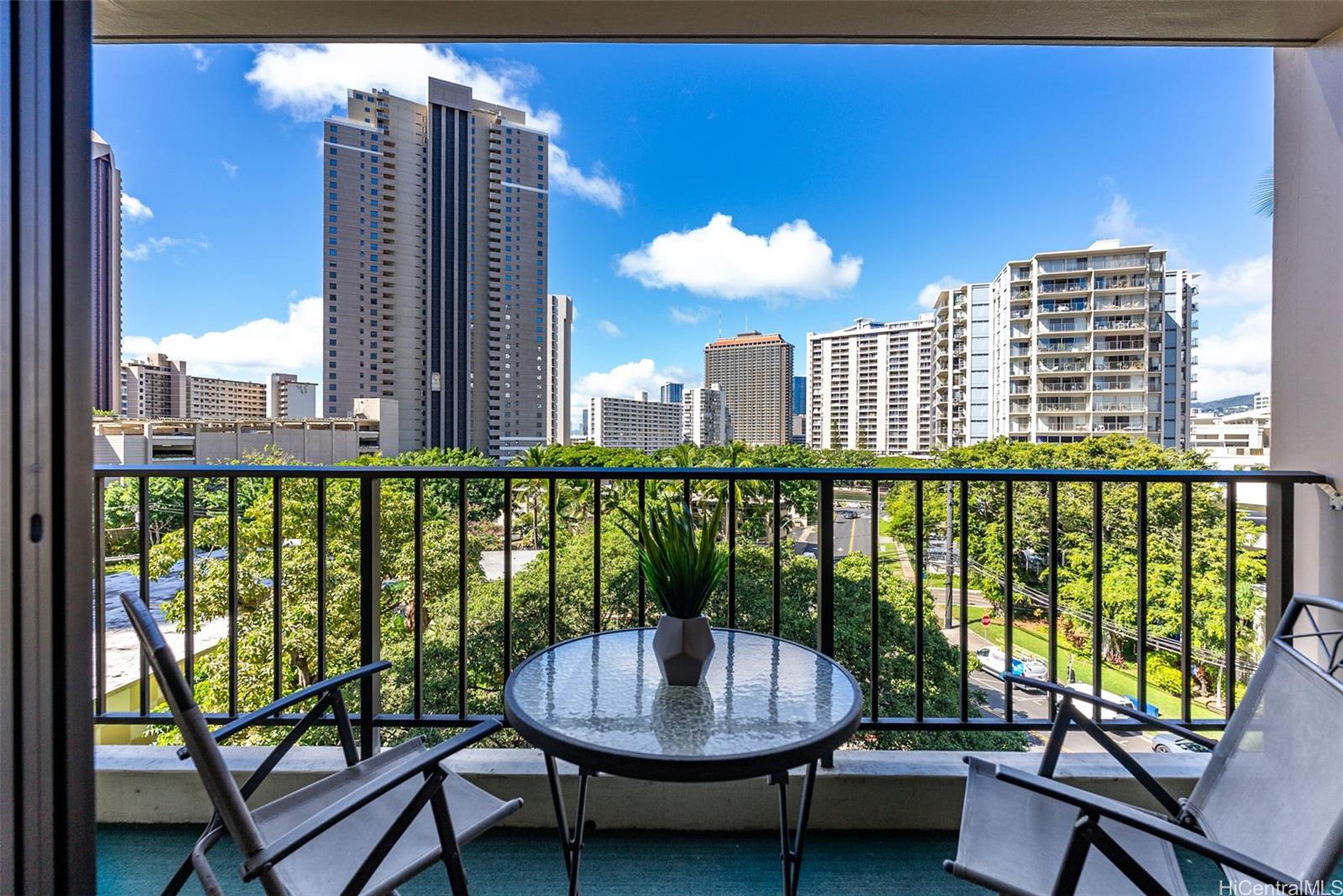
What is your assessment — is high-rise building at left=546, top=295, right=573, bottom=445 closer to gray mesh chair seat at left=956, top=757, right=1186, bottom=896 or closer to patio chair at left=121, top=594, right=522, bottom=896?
patio chair at left=121, top=594, right=522, bottom=896

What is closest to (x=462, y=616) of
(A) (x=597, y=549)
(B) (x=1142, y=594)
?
(A) (x=597, y=549)

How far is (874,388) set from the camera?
27.8 meters

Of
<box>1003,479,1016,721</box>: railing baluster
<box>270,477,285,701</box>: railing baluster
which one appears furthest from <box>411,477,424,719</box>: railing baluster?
<box>1003,479,1016,721</box>: railing baluster

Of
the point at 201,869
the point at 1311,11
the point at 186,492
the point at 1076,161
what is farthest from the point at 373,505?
the point at 1076,161

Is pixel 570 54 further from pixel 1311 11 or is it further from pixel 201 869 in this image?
pixel 201 869

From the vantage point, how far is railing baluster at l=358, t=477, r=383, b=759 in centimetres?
196

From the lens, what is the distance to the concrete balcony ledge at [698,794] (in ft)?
6.15

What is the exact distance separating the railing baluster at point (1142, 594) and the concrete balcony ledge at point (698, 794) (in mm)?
363

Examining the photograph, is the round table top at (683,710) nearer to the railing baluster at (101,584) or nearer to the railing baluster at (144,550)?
the railing baluster at (144,550)

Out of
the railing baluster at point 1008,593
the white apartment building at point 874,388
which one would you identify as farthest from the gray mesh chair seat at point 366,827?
the white apartment building at point 874,388

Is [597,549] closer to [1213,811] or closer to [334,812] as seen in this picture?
[334,812]

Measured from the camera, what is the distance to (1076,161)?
2522 cm

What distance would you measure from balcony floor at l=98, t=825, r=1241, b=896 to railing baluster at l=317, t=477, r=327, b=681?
0.59 m

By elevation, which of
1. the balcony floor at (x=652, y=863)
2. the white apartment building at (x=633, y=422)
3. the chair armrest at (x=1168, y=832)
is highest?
the white apartment building at (x=633, y=422)
